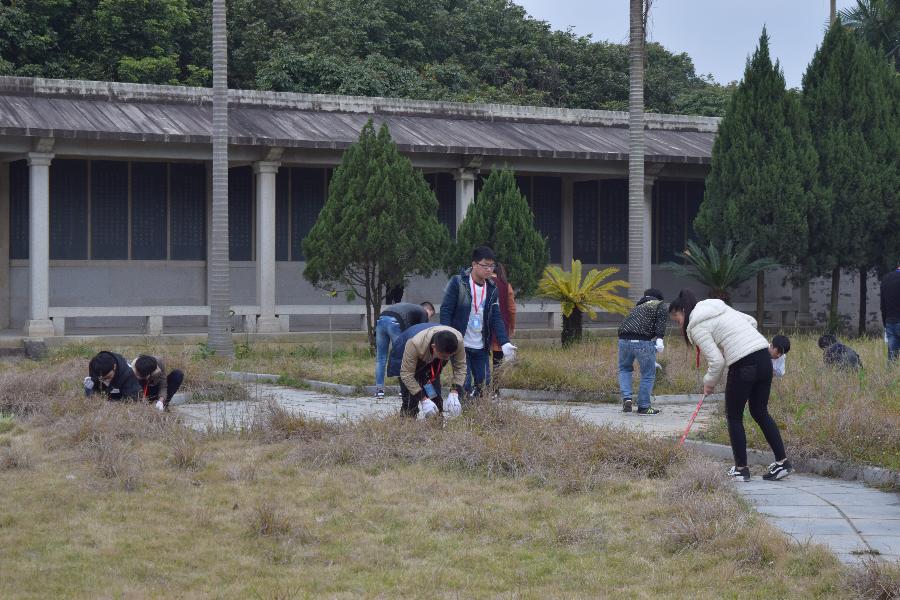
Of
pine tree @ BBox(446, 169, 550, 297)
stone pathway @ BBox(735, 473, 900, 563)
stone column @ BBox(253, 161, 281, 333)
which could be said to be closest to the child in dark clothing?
stone pathway @ BBox(735, 473, 900, 563)

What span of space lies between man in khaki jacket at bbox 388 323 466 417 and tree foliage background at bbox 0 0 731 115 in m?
24.1

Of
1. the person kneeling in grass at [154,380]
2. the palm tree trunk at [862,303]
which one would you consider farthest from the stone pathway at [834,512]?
the palm tree trunk at [862,303]

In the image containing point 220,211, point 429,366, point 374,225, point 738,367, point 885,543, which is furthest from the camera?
point 220,211

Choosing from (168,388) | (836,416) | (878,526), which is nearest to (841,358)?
(836,416)

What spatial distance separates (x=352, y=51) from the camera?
37812 mm

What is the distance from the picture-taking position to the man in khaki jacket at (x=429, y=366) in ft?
35.5

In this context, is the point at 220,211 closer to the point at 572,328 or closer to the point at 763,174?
the point at 572,328

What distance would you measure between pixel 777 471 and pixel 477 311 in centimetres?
387

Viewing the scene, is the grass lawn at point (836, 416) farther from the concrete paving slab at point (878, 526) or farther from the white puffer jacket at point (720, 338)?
the concrete paving slab at point (878, 526)

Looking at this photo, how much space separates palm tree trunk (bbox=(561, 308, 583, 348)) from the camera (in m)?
21.0

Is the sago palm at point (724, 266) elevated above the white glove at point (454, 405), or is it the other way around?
the sago palm at point (724, 266)

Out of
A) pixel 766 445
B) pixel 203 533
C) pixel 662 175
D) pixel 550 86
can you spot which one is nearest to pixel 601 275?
pixel 662 175

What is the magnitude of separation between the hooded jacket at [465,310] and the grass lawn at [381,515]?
187 centimetres

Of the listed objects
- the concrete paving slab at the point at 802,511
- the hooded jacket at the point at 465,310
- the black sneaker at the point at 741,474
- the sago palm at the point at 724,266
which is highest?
the sago palm at the point at 724,266
